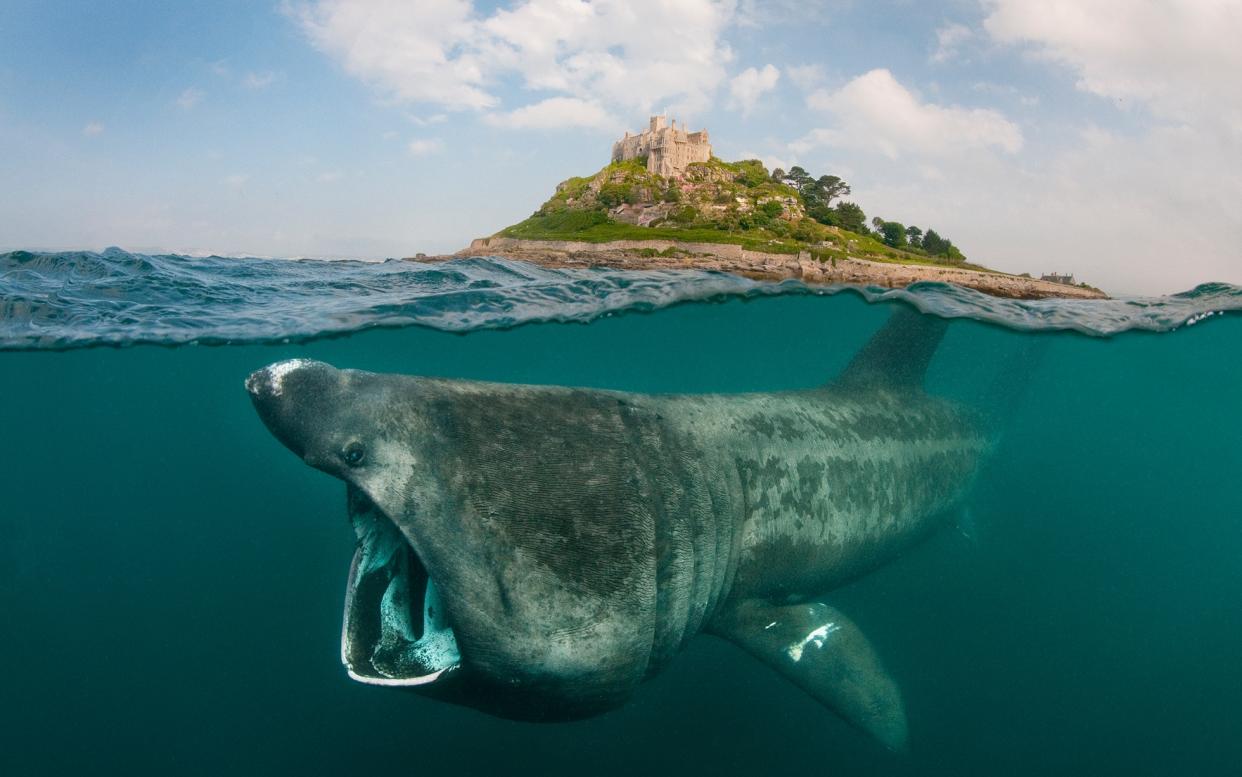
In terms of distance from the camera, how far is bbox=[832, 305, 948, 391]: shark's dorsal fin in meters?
6.80

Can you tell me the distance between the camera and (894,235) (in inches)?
1423

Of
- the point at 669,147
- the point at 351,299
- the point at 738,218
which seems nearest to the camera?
the point at 351,299

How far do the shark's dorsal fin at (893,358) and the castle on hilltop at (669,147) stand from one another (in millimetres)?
56143

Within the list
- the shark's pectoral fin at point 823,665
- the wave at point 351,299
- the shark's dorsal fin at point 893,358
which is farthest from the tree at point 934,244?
the shark's pectoral fin at point 823,665

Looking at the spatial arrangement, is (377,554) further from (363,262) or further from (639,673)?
(363,262)

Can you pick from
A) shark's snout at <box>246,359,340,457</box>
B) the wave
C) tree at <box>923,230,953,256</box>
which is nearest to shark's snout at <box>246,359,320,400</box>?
shark's snout at <box>246,359,340,457</box>

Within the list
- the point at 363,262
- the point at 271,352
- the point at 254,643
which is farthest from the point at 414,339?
the point at 254,643

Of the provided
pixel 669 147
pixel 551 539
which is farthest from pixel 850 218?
pixel 551 539

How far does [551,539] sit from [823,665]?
268cm

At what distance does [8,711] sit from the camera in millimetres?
8438

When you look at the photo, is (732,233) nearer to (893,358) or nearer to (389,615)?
(893,358)

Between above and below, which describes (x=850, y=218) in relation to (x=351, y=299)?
above

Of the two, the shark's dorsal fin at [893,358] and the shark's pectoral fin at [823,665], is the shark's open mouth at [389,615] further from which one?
the shark's dorsal fin at [893,358]

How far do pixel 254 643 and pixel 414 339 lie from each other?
6753 millimetres
